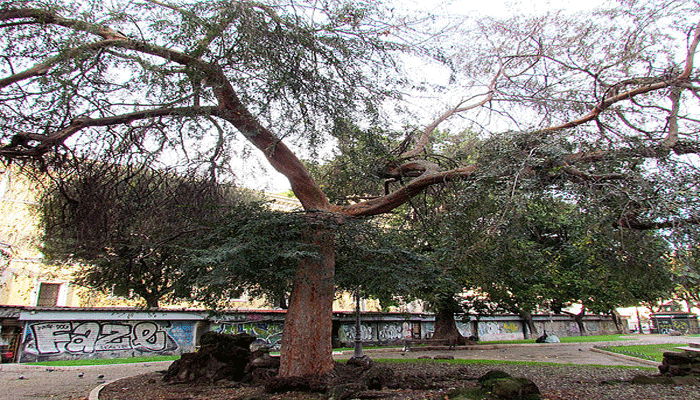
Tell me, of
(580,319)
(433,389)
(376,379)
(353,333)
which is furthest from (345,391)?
(580,319)

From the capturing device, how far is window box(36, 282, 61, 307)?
23141 mm

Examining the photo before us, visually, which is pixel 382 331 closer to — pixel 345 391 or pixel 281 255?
pixel 345 391

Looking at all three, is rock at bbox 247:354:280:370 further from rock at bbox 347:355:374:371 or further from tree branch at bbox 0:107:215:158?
tree branch at bbox 0:107:215:158

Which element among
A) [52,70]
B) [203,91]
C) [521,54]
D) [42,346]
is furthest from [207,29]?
[42,346]

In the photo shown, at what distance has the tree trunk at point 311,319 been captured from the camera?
8031 millimetres

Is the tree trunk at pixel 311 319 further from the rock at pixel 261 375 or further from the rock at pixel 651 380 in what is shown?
the rock at pixel 651 380

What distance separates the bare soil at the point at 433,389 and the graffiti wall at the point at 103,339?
8708 millimetres

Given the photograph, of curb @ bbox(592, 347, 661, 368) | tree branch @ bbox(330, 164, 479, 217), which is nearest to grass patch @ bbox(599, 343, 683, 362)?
curb @ bbox(592, 347, 661, 368)

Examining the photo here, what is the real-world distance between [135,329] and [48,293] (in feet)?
31.7

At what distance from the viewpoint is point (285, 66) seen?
23.5ft

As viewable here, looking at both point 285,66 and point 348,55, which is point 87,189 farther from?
point 348,55

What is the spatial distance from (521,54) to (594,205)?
547 centimetres

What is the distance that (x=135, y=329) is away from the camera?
17.7 metres

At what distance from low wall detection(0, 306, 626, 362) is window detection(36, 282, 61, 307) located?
29.9 feet
